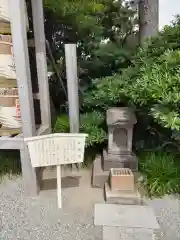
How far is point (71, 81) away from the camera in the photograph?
2.56m

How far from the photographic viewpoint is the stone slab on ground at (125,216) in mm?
1865

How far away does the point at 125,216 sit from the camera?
197 cm

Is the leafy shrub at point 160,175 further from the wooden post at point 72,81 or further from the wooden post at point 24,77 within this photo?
the wooden post at point 24,77

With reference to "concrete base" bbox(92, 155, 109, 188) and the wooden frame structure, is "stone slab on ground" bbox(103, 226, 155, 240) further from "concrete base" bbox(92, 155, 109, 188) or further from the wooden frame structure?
the wooden frame structure

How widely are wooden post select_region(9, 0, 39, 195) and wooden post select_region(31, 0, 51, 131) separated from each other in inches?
16.3

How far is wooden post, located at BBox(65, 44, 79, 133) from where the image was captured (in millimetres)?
2484

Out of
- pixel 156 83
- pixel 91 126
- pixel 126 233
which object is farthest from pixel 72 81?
pixel 126 233

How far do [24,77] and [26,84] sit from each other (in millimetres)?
65

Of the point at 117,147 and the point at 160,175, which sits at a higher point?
the point at 117,147

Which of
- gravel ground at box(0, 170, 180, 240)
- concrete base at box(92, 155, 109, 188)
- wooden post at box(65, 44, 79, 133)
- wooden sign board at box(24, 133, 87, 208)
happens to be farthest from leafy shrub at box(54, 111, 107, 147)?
wooden sign board at box(24, 133, 87, 208)

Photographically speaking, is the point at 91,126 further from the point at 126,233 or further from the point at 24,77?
the point at 126,233

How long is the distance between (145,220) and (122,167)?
0.71 meters

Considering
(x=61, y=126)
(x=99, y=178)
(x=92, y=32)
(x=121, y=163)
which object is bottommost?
(x=99, y=178)

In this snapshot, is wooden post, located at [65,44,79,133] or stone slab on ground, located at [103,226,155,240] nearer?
stone slab on ground, located at [103,226,155,240]
